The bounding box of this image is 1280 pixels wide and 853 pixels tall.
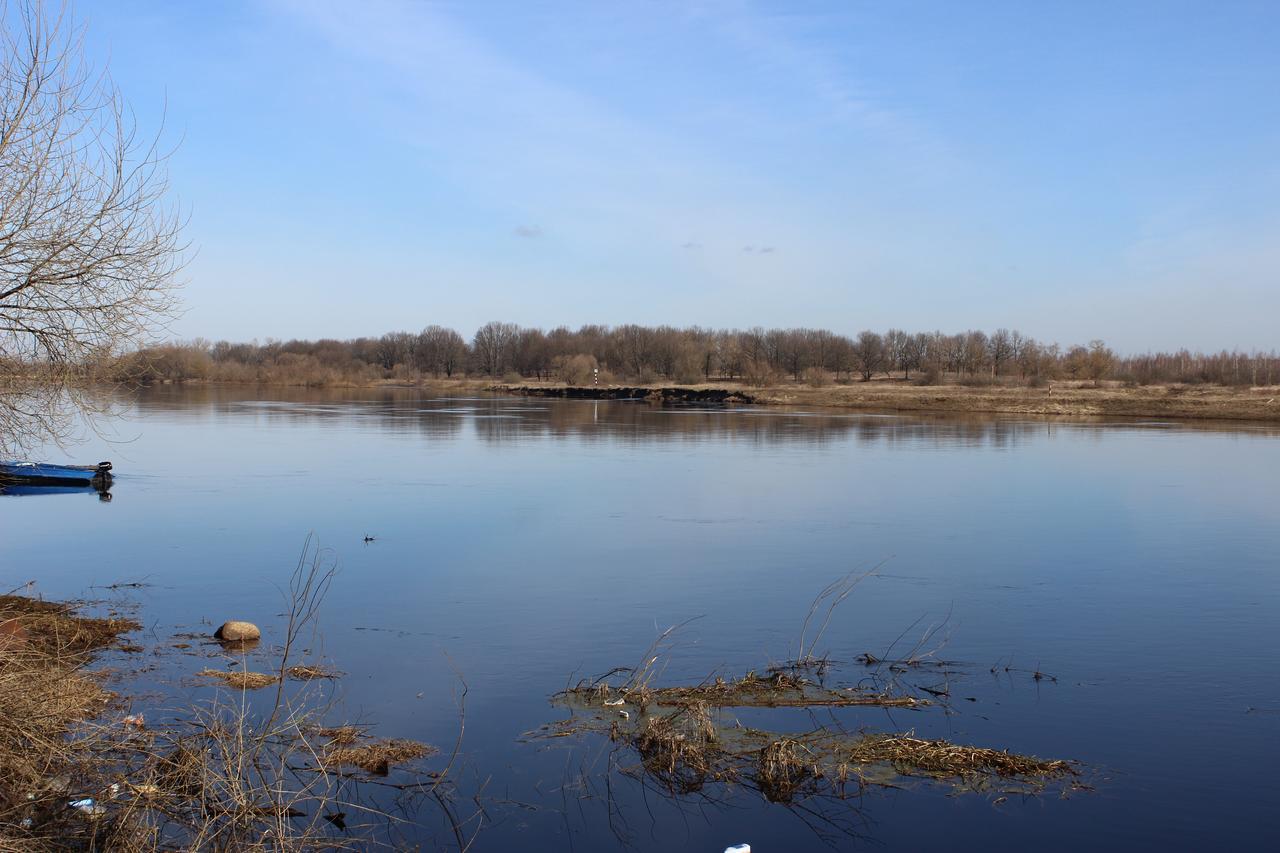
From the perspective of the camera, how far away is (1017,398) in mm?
55875

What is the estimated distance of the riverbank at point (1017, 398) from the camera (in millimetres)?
48656

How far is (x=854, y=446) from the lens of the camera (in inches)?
1201

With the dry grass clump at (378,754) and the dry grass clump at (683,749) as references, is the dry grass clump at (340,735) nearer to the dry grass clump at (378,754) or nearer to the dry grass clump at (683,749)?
the dry grass clump at (378,754)

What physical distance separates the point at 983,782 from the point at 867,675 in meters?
2.08

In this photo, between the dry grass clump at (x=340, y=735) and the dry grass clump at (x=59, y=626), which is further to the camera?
the dry grass clump at (x=59, y=626)

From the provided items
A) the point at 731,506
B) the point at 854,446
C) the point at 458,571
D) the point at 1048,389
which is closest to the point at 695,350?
the point at 1048,389

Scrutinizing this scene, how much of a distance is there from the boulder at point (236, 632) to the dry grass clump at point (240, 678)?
2.91 ft

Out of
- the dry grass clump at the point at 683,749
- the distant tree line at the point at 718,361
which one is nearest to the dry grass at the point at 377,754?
the dry grass clump at the point at 683,749

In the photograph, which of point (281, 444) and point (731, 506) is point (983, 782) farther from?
point (281, 444)

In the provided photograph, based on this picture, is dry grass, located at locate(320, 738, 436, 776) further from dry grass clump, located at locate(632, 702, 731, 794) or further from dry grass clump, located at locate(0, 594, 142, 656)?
dry grass clump, located at locate(0, 594, 142, 656)

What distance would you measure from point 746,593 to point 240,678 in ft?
18.5

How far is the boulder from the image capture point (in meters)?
9.23

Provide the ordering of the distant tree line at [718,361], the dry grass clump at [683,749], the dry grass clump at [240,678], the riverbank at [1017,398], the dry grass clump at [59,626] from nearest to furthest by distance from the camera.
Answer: the dry grass clump at [683,749]
the dry grass clump at [240,678]
the dry grass clump at [59,626]
the riverbank at [1017,398]
the distant tree line at [718,361]

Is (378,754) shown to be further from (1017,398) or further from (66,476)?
(1017,398)
